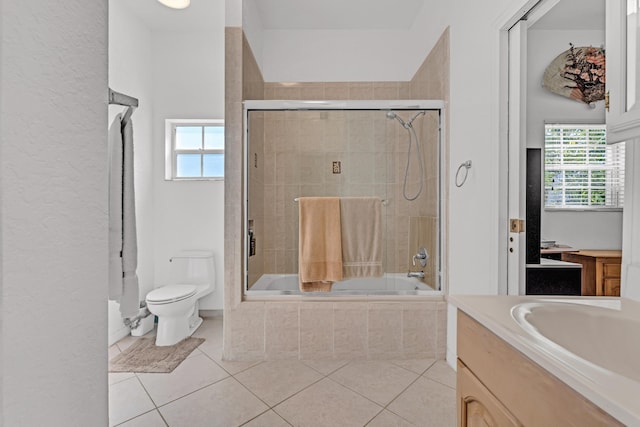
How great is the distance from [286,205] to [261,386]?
3.84 feet

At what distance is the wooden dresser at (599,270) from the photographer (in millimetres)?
1902

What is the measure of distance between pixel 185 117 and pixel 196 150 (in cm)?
33

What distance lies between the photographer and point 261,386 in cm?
193

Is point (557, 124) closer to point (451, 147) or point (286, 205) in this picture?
point (451, 147)

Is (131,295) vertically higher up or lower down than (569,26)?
lower down

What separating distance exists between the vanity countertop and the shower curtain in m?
1.16

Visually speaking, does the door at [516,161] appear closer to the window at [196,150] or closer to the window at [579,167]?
the window at [579,167]

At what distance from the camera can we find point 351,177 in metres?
2.37

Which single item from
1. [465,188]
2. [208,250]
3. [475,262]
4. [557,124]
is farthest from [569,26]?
[208,250]

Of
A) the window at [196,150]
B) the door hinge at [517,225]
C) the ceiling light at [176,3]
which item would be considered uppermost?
the ceiling light at [176,3]

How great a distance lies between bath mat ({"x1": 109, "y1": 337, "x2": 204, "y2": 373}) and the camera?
219 centimetres

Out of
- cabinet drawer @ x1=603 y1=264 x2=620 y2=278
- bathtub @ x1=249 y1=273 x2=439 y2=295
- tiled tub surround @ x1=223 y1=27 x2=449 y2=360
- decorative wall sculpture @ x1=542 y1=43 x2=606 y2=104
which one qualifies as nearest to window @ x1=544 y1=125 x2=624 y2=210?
decorative wall sculpture @ x1=542 y1=43 x2=606 y2=104

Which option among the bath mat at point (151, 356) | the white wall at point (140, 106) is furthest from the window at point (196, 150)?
the bath mat at point (151, 356)

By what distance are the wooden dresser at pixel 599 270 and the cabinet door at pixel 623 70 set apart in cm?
144
